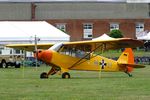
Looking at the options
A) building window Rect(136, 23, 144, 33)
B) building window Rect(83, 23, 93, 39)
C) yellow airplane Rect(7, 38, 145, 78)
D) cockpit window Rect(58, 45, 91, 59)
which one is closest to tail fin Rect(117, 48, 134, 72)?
yellow airplane Rect(7, 38, 145, 78)

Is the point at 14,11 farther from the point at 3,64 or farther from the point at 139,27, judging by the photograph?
the point at 3,64

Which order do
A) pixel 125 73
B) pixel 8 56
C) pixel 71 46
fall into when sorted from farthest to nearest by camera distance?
pixel 8 56 → pixel 125 73 → pixel 71 46

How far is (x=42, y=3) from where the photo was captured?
83938mm

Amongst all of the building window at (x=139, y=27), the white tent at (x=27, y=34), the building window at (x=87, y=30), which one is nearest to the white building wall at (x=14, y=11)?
→ the building window at (x=87, y=30)

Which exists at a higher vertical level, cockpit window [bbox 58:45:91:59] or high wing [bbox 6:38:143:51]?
high wing [bbox 6:38:143:51]

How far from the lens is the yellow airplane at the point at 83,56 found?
32781 mm

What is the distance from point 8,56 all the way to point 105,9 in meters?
34.5

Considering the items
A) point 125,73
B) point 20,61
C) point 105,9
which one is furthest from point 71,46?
point 105,9

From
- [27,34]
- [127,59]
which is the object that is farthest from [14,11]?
[127,59]

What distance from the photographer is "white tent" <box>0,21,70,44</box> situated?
51438mm

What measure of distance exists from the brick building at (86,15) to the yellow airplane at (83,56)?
4659 centimetres

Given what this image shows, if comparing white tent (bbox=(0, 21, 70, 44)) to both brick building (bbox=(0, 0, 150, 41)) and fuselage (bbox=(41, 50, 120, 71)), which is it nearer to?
fuselage (bbox=(41, 50, 120, 71))

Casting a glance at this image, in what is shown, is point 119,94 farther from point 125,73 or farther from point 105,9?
point 105,9

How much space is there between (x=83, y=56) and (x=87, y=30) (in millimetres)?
52442
